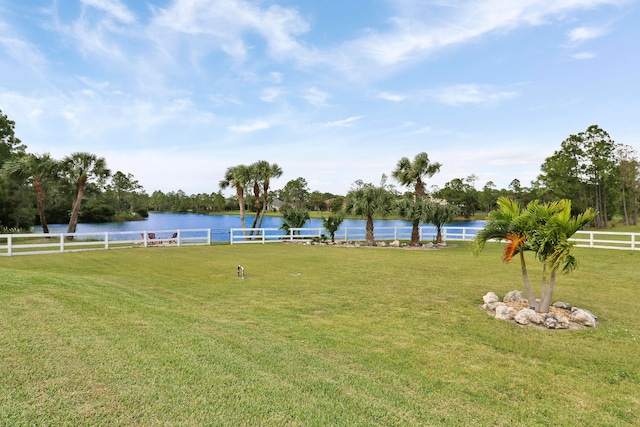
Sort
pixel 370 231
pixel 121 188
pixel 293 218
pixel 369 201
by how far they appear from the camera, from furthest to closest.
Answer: pixel 121 188, pixel 293 218, pixel 370 231, pixel 369 201

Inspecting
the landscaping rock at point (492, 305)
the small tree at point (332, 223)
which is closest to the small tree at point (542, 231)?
the landscaping rock at point (492, 305)

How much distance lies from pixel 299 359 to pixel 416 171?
1903 cm

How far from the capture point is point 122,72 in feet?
55.3

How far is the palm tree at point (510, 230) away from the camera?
596 cm

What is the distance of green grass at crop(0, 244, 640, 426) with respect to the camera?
271cm

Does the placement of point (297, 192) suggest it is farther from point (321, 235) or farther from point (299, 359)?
point (299, 359)

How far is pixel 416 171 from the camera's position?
21125 millimetres

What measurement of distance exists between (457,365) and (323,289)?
431cm

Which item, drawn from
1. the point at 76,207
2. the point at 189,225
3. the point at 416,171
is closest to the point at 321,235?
the point at 416,171

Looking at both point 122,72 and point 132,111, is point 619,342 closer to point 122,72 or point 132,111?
point 122,72

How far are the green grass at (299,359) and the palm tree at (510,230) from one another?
1.12 m

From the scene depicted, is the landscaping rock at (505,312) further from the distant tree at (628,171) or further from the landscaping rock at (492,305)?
the distant tree at (628,171)

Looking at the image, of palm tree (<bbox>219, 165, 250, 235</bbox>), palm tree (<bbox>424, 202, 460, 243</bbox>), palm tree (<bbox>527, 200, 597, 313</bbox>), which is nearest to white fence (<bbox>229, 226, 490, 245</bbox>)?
palm tree (<bbox>424, 202, 460, 243</bbox>)

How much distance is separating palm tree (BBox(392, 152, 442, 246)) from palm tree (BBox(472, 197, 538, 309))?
14548 millimetres
